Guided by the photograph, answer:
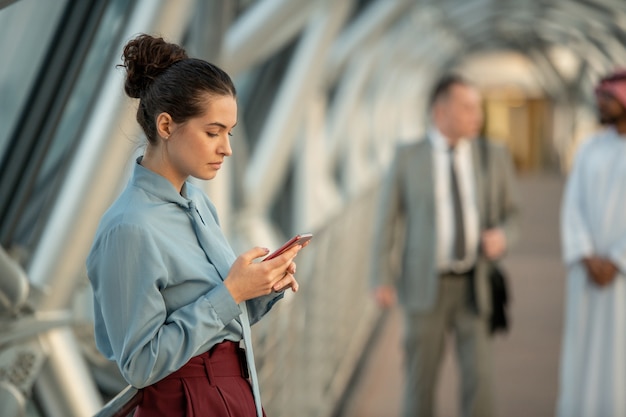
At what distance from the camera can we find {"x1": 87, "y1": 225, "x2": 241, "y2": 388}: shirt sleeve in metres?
1.76

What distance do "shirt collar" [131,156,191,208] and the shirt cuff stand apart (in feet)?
0.59

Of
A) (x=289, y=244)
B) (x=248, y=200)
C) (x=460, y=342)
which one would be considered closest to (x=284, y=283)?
(x=289, y=244)

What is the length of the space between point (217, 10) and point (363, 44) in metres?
6.33

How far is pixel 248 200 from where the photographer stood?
741cm

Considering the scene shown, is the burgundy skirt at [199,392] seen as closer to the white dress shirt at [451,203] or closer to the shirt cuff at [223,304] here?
the shirt cuff at [223,304]

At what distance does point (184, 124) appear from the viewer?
72.7 inches

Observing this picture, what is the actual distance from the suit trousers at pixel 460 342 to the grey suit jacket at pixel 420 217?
2.5 inches

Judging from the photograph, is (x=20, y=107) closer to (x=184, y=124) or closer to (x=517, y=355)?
(x=184, y=124)

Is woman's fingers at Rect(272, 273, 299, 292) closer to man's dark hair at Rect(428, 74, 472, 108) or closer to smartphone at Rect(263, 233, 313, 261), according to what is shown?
smartphone at Rect(263, 233, 313, 261)

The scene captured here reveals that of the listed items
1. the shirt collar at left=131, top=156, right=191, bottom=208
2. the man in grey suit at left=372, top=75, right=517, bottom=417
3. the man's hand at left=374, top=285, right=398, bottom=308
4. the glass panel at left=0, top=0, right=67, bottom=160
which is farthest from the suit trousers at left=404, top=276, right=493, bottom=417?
the shirt collar at left=131, top=156, right=191, bottom=208

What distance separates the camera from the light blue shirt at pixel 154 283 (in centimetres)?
176

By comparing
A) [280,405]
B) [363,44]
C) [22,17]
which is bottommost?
[280,405]

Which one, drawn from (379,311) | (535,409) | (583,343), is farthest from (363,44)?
(583,343)

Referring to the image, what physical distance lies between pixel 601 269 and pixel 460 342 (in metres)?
0.71
